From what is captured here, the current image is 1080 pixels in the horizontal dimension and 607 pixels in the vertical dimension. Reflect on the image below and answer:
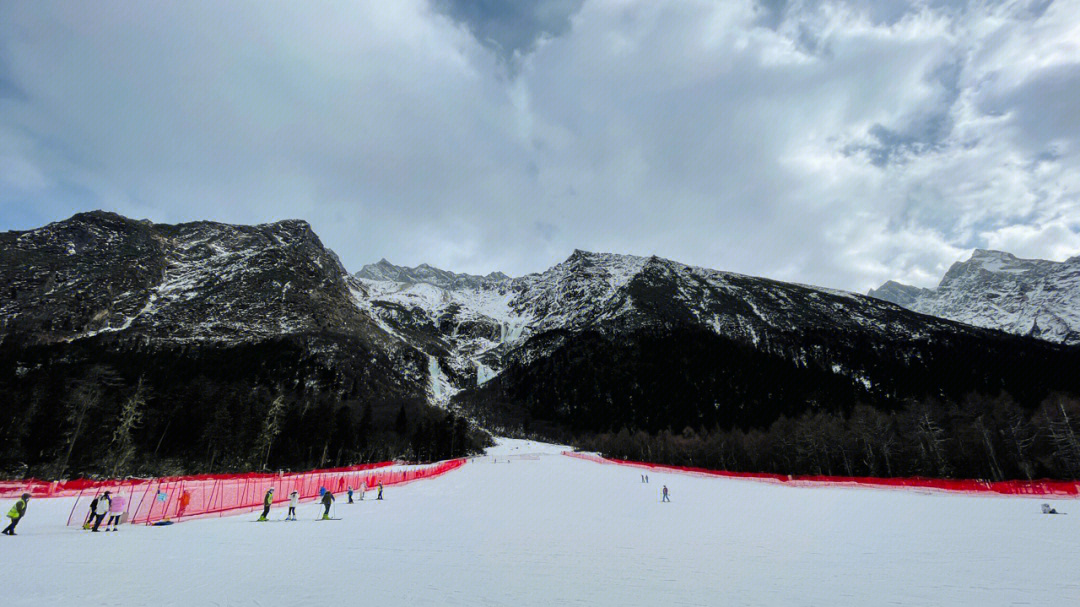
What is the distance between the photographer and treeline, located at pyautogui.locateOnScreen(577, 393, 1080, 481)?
6078cm

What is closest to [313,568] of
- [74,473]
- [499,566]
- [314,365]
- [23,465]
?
[499,566]

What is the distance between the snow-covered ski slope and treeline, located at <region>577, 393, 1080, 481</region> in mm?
51688

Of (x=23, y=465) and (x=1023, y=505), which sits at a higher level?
(x=1023, y=505)

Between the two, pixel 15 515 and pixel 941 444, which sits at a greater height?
pixel 941 444

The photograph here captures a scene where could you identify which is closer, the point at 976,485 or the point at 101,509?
the point at 101,509

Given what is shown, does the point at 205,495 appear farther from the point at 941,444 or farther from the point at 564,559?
the point at 941,444

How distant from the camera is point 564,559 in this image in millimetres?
13320

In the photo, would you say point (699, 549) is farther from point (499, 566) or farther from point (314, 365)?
point (314, 365)

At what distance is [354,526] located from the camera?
20.4m

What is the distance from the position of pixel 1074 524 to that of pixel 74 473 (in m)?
91.1

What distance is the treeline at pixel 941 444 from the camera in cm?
6078

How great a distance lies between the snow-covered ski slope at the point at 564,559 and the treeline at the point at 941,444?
5169 cm

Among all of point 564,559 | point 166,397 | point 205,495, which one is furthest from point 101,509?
point 166,397

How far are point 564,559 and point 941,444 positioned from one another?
3281 inches
